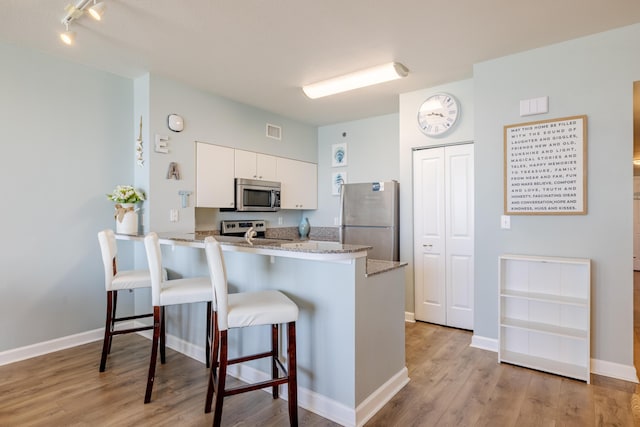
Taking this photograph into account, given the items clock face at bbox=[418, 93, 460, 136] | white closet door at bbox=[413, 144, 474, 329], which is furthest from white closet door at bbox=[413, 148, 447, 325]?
clock face at bbox=[418, 93, 460, 136]

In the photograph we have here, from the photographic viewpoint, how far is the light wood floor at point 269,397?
1.94m

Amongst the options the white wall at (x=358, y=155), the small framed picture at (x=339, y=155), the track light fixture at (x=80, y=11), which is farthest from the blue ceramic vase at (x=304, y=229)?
the track light fixture at (x=80, y=11)

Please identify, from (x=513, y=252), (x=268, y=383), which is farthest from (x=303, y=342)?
(x=513, y=252)

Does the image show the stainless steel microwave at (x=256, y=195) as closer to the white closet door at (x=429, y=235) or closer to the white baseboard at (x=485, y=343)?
the white closet door at (x=429, y=235)

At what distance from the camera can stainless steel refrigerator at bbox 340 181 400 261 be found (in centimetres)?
383

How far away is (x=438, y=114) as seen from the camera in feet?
11.6

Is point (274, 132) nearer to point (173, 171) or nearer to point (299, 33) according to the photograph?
point (173, 171)

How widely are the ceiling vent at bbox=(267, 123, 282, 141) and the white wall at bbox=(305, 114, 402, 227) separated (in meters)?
0.83

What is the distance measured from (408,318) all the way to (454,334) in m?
0.57

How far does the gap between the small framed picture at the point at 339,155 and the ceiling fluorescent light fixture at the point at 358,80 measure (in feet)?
4.92

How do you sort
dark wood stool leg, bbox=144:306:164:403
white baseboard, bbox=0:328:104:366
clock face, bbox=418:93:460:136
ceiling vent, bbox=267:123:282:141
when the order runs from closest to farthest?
1. dark wood stool leg, bbox=144:306:164:403
2. white baseboard, bbox=0:328:104:366
3. clock face, bbox=418:93:460:136
4. ceiling vent, bbox=267:123:282:141

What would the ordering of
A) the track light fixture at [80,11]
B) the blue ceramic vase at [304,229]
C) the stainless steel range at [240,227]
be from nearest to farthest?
1. the track light fixture at [80,11]
2. the stainless steel range at [240,227]
3. the blue ceramic vase at [304,229]

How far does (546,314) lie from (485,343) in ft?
1.84

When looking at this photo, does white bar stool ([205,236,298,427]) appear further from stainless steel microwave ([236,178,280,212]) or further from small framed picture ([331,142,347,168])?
small framed picture ([331,142,347,168])
